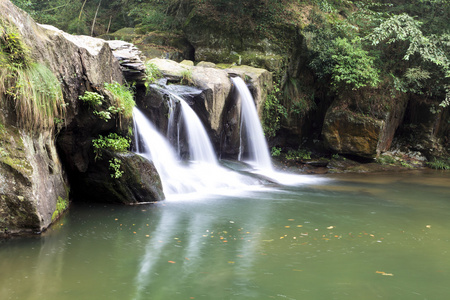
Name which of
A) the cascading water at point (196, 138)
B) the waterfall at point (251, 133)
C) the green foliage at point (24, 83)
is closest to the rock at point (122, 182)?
the green foliage at point (24, 83)

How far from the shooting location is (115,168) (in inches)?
285

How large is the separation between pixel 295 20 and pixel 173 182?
9.69 metres

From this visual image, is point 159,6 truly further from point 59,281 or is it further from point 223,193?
point 59,281

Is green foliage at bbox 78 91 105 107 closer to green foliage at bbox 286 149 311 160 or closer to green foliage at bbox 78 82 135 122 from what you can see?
green foliage at bbox 78 82 135 122

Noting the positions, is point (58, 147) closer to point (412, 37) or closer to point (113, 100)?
point (113, 100)

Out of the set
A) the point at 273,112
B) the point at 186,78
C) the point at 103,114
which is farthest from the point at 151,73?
the point at 273,112

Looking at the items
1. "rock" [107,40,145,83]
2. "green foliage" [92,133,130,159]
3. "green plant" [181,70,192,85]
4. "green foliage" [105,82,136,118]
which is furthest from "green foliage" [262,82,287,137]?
"green foliage" [92,133,130,159]

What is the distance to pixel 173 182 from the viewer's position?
8.78 meters

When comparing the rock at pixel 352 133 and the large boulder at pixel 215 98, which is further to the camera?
the rock at pixel 352 133

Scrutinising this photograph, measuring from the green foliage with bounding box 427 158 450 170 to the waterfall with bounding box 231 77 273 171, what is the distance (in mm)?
6864

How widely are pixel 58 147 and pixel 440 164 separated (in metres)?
14.3

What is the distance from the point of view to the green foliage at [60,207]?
6.02 meters

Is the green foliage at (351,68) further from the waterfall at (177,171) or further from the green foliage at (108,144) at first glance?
the green foliage at (108,144)

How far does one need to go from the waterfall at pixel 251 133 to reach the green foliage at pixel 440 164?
6.86m
